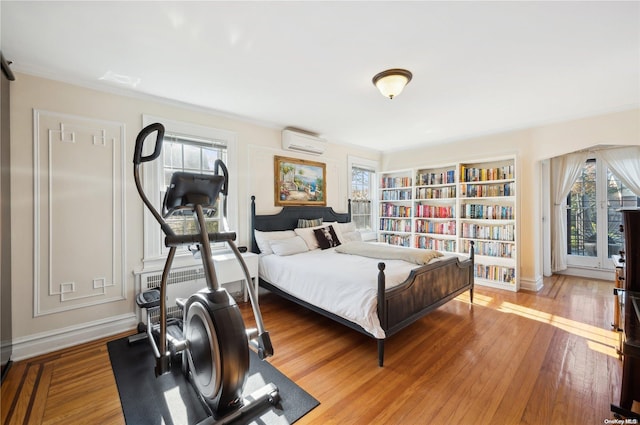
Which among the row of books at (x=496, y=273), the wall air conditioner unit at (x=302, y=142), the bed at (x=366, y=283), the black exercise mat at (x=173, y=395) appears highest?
the wall air conditioner unit at (x=302, y=142)

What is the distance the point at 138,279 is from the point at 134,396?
1317mm

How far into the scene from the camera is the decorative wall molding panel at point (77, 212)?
235 cm

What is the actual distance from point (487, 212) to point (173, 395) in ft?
15.1

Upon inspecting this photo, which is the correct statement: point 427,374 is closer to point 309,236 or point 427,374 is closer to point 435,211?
point 309,236

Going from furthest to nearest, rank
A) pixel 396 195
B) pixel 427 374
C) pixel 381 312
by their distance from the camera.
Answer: pixel 396 195 < pixel 381 312 < pixel 427 374

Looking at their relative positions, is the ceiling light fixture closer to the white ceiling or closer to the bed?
the white ceiling

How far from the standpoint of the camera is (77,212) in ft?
8.20

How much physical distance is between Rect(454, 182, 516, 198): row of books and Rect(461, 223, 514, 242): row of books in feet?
1.61

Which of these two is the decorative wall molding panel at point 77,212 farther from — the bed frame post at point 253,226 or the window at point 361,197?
the window at point 361,197

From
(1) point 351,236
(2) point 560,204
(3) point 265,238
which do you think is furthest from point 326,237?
(2) point 560,204

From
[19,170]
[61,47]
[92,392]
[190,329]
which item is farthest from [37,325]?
[61,47]

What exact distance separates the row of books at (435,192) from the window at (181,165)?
11.0ft

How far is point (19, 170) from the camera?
2.25 meters

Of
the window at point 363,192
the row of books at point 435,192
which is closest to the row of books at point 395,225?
the window at point 363,192
